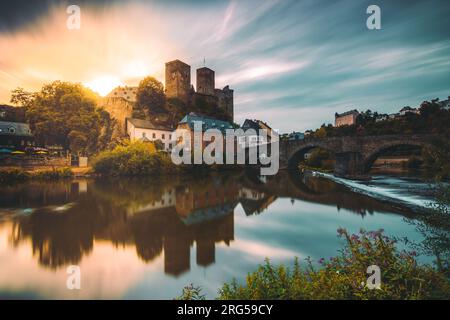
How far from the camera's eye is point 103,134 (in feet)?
153

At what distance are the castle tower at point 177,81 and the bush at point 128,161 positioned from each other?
38.9 m

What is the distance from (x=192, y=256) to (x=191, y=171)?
3440 centimetres

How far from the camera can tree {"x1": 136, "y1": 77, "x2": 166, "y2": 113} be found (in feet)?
203

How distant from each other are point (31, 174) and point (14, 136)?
14.5 m

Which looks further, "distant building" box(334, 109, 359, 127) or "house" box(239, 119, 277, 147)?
"distant building" box(334, 109, 359, 127)

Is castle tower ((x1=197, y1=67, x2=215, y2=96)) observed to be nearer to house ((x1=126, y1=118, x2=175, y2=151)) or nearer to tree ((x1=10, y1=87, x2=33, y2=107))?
house ((x1=126, y1=118, x2=175, y2=151))

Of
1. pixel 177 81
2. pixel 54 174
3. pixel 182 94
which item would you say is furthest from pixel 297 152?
pixel 54 174

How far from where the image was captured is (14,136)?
40.9m

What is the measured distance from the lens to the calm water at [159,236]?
7410mm

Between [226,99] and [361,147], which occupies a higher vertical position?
[226,99]

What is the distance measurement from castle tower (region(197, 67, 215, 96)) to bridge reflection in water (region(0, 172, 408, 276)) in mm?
66562

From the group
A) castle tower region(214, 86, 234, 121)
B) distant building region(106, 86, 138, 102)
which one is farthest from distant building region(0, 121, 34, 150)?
castle tower region(214, 86, 234, 121)

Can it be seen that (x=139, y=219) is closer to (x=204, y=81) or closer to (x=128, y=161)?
(x=128, y=161)
